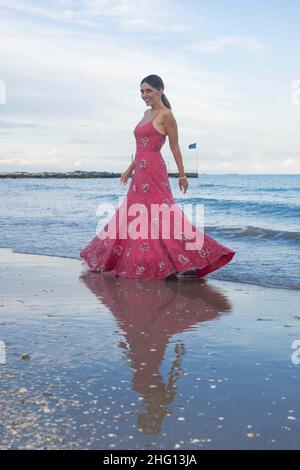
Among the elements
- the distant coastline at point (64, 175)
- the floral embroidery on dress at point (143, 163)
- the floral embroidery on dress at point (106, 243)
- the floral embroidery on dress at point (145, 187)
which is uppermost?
the floral embroidery on dress at point (143, 163)

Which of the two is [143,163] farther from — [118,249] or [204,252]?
[204,252]

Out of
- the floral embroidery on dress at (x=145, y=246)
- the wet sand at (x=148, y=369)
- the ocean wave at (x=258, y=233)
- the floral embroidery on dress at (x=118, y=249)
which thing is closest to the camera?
the wet sand at (x=148, y=369)

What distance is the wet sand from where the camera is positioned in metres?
2.36

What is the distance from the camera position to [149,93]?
19.3ft

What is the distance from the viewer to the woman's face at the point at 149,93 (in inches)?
231

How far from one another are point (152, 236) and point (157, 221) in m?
0.16

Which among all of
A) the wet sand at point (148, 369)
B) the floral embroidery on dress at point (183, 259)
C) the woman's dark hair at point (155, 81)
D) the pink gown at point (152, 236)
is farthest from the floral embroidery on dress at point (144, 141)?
the wet sand at point (148, 369)

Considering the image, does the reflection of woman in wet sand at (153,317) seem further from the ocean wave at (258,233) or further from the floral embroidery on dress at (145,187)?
the ocean wave at (258,233)

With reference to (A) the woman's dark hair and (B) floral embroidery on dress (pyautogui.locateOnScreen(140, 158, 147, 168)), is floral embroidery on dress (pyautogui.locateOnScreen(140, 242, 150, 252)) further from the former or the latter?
(A) the woman's dark hair

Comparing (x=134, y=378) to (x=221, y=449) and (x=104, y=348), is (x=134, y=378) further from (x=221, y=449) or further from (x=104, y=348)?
(x=221, y=449)

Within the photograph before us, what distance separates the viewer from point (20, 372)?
3.04 metres

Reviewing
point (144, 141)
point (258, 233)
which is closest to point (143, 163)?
point (144, 141)
